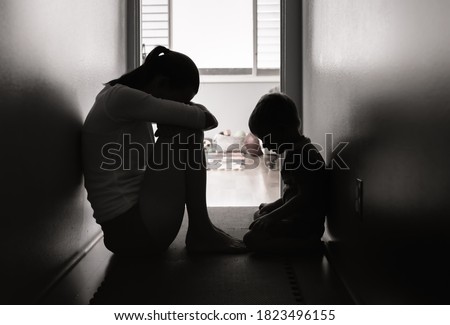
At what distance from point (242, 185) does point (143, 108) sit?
73.2 inches

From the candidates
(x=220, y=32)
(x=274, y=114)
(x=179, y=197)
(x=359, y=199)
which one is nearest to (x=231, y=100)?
(x=220, y=32)

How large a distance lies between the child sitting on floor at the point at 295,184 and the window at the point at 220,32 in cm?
364

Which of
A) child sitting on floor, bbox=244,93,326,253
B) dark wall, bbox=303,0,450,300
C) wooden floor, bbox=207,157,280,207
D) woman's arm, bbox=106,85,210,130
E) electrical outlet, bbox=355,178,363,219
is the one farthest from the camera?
wooden floor, bbox=207,157,280,207

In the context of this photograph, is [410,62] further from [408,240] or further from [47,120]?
[47,120]

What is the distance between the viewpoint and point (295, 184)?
1552 mm

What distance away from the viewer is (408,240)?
0.76 metres

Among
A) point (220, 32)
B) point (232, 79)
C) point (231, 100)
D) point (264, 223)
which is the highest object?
point (220, 32)

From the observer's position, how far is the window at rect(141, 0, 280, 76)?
4922 millimetres

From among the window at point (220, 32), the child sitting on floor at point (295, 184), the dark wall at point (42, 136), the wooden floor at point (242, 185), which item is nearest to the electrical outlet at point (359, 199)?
the child sitting on floor at point (295, 184)

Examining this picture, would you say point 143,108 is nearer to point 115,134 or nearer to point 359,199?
point 115,134

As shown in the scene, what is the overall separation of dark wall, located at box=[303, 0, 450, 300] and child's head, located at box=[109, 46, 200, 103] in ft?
1.45

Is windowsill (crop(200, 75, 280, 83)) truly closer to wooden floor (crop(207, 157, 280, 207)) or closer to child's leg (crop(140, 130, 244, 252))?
wooden floor (crop(207, 157, 280, 207))

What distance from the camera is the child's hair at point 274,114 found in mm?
1515

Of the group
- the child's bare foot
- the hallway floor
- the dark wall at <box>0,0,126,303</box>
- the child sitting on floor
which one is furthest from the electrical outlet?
the dark wall at <box>0,0,126,303</box>
